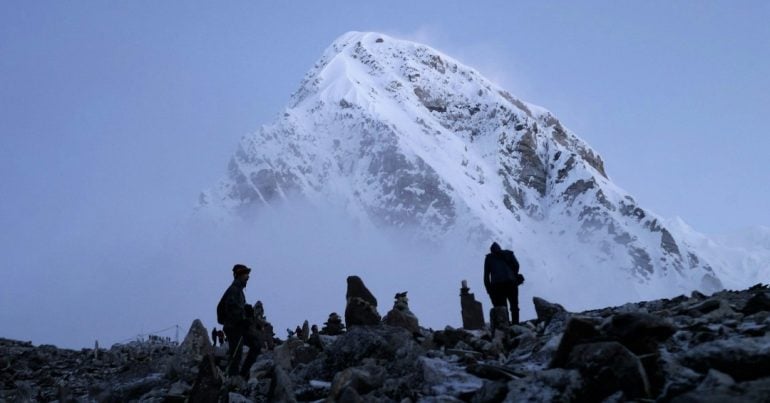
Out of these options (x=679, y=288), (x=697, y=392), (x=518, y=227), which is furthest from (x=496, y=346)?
(x=679, y=288)

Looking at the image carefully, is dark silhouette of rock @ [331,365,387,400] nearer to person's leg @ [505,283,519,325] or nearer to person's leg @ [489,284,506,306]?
person's leg @ [489,284,506,306]

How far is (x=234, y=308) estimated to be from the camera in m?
9.43

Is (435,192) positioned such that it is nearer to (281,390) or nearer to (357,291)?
(357,291)

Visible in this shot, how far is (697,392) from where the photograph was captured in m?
4.06

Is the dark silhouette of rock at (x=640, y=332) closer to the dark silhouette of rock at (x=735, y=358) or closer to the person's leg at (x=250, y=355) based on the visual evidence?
the dark silhouette of rock at (x=735, y=358)

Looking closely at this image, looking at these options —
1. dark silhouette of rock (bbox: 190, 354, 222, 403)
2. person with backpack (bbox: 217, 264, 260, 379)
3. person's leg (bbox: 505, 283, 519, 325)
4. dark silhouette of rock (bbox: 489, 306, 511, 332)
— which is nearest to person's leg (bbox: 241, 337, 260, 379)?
person with backpack (bbox: 217, 264, 260, 379)

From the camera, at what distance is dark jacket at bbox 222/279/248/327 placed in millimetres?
9414

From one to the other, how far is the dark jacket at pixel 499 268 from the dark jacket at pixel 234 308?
175 inches

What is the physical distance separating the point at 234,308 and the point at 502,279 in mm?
4813

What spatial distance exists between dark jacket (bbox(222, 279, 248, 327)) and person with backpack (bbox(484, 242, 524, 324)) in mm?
4436

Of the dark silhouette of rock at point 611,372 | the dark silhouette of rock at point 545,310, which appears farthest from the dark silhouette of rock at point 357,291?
the dark silhouette of rock at point 611,372

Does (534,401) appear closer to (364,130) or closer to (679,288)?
(364,130)

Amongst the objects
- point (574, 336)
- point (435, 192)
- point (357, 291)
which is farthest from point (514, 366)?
point (435, 192)

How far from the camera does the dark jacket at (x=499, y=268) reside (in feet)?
38.8
